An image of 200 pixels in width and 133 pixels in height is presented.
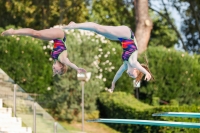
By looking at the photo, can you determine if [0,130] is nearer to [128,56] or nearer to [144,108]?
[144,108]

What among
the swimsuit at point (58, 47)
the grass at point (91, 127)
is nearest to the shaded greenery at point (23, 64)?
the grass at point (91, 127)

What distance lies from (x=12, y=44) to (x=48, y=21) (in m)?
12.5

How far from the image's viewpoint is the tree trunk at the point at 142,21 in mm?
23266

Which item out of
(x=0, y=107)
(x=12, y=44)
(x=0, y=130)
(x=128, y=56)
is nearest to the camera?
(x=128, y=56)

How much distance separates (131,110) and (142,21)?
3.62 m

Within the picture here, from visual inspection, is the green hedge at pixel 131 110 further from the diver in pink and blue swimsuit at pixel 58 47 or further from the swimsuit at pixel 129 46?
the swimsuit at pixel 129 46

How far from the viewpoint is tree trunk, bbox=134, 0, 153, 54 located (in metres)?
23.3

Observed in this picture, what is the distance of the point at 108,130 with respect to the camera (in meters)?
22.7

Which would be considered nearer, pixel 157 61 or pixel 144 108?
pixel 144 108

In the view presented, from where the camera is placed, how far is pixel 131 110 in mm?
22375

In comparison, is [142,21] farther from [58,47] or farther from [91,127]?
[58,47]

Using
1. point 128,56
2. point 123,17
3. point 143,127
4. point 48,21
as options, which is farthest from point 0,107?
point 123,17

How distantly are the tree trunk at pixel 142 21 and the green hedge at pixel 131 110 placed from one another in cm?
251

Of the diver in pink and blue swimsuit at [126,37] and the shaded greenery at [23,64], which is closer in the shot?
the diver in pink and blue swimsuit at [126,37]
